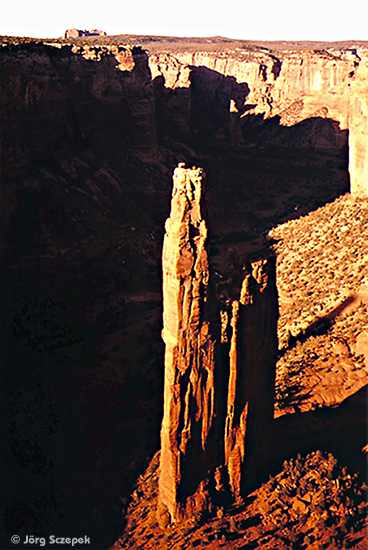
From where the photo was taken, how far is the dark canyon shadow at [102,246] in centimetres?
2655

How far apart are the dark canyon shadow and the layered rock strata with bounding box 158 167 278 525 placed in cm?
187

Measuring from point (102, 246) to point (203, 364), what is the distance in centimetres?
2603

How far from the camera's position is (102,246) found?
151ft

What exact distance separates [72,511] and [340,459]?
11.0 meters

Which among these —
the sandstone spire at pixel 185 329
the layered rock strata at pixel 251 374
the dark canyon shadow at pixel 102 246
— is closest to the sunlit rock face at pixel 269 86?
the dark canyon shadow at pixel 102 246

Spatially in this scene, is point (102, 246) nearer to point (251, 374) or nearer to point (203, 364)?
point (251, 374)

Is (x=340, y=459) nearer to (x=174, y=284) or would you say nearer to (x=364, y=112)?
(x=174, y=284)

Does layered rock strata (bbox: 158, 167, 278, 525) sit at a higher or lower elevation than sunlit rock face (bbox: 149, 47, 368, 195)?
lower

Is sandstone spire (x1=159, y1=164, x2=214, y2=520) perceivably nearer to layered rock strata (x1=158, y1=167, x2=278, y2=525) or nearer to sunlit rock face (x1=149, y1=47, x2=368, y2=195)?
layered rock strata (x1=158, y1=167, x2=278, y2=525)

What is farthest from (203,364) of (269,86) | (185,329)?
(269,86)

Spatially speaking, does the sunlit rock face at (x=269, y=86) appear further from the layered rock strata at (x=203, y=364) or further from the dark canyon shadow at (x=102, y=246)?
the layered rock strata at (x=203, y=364)

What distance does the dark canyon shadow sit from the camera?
87.1ft

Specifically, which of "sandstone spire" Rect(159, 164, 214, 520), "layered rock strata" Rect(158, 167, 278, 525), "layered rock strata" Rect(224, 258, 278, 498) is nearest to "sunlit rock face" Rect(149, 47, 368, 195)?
"layered rock strata" Rect(224, 258, 278, 498)

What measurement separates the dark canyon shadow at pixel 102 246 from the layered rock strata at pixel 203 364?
1.87m
